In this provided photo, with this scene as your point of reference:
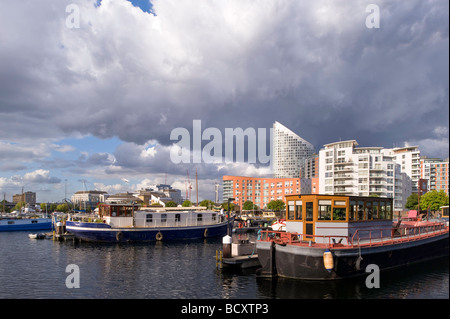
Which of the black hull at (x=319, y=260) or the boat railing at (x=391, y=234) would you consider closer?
the black hull at (x=319, y=260)

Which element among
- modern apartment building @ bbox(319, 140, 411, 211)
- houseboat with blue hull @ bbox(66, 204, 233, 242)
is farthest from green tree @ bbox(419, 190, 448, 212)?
houseboat with blue hull @ bbox(66, 204, 233, 242)

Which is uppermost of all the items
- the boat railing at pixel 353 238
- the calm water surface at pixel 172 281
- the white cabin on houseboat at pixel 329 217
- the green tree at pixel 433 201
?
the white cabin on houseboat at pixel 329 217

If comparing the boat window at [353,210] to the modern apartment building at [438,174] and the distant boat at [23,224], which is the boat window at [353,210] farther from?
the modern apartment building at [438,174]

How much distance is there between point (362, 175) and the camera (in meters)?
109

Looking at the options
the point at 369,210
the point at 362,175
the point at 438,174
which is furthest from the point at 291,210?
the point at 438,174

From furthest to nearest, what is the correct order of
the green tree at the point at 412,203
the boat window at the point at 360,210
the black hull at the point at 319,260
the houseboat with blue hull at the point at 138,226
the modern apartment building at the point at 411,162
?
the modern apartment building at the point at 411,162 < the green tree at the point at 412,203 < the houseboat with blue hull at the point at 138,226 < the boat window at the point at 360,210 < the black hull at the point at 319,260

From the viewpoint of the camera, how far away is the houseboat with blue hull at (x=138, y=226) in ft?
165

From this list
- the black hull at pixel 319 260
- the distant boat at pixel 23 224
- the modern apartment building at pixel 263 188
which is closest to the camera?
the black hull at pixel 319 260

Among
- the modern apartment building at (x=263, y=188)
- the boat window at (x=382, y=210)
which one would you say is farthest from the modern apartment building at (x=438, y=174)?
the boat window at (x=382, y=210)

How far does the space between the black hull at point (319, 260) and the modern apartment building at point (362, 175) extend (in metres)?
85.0

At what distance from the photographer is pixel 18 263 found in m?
34.4

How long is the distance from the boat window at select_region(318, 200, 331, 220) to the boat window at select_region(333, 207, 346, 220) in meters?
0.44
